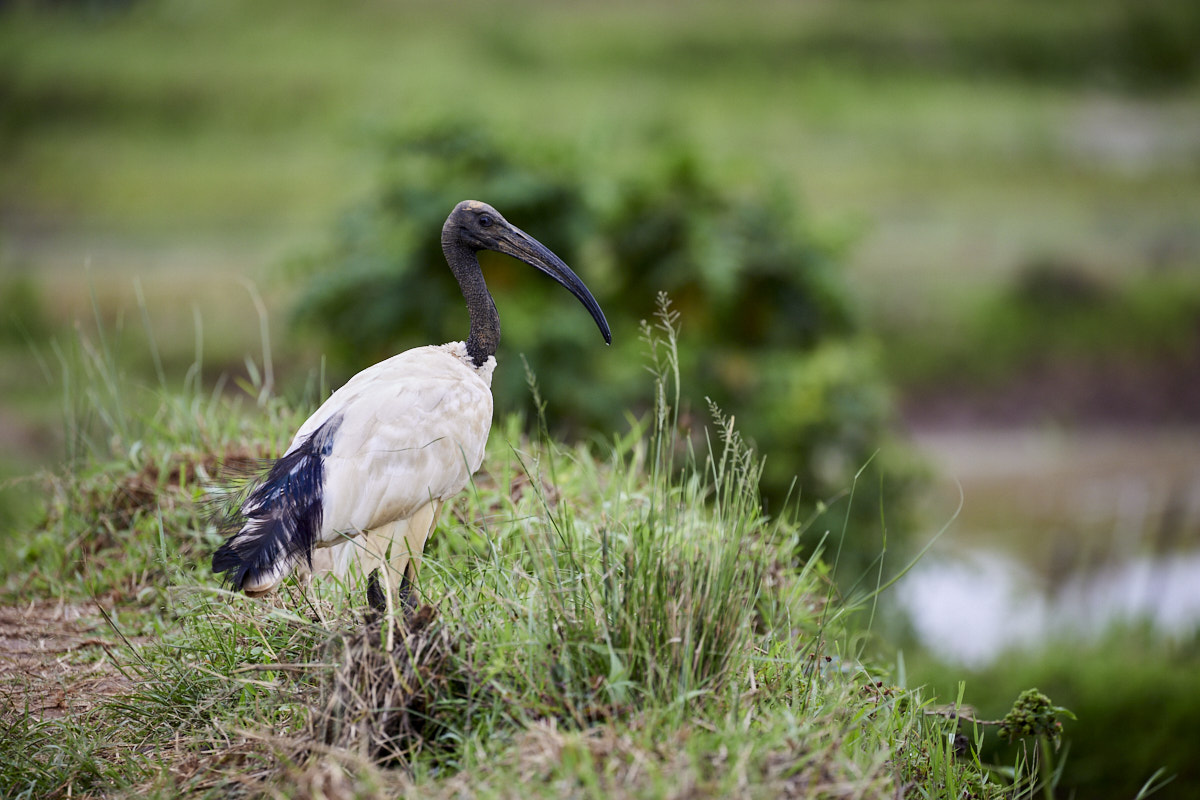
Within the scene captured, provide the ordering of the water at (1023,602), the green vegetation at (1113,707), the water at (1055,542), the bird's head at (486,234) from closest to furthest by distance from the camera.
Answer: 1. the bird's head at (486,234)
2. the green vegetation at (1113,707)
3. the water at (1023,602)
4. the water at (1055,542)

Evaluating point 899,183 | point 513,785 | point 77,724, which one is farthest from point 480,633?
point 899,183

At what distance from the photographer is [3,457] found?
12625mm

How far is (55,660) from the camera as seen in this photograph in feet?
11.8

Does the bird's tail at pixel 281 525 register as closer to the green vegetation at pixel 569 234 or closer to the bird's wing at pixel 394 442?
the bird's wing at pixel 394 442

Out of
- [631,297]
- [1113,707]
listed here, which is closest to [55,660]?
[1113,707]

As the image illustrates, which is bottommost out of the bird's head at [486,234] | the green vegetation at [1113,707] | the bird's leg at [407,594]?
the green vegetation at [1113,707]

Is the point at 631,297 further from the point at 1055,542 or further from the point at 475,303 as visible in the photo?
the point at 1055,542

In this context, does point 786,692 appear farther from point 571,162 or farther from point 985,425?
point 985,425

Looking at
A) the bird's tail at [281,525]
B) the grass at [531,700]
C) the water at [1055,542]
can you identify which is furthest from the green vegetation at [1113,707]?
the bird's tail at [281,525]

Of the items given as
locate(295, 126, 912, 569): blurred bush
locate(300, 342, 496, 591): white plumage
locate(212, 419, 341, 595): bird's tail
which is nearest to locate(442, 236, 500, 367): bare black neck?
locate(300, 342, 496, 591): white plumage

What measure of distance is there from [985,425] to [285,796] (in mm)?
20695

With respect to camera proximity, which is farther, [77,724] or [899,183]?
[899,183]

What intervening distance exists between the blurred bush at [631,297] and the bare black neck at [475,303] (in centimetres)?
476

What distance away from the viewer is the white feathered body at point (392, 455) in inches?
120
